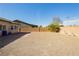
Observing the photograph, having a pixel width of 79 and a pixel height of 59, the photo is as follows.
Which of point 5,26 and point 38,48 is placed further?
point 5,26

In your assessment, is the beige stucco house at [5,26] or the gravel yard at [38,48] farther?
the beige stucco house at [5,26]

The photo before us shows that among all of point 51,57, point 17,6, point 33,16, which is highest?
point 17,6

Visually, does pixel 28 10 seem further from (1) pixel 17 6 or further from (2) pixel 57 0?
(2) pixel 57 0

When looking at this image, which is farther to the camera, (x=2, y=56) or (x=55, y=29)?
(x=55, y=29)

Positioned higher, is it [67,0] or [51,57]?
[67,0]

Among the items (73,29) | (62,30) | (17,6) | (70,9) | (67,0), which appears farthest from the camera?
(62,30)

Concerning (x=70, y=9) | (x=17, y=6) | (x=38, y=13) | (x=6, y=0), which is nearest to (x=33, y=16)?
(x=38, y=13)

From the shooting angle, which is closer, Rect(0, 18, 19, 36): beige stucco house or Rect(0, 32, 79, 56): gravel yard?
Rect(0, 32, 79, 56): gravel yard

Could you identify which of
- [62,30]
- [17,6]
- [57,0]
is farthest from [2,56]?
[62,30]

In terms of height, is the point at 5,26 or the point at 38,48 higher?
the point at 38,48

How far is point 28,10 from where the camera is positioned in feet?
45.9

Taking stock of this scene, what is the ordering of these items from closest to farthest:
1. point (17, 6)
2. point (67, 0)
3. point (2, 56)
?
point (2, 56) → point (67, 0) → point (17, 6)

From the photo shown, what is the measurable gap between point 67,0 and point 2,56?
4.29 meters

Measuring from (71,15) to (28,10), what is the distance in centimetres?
366
